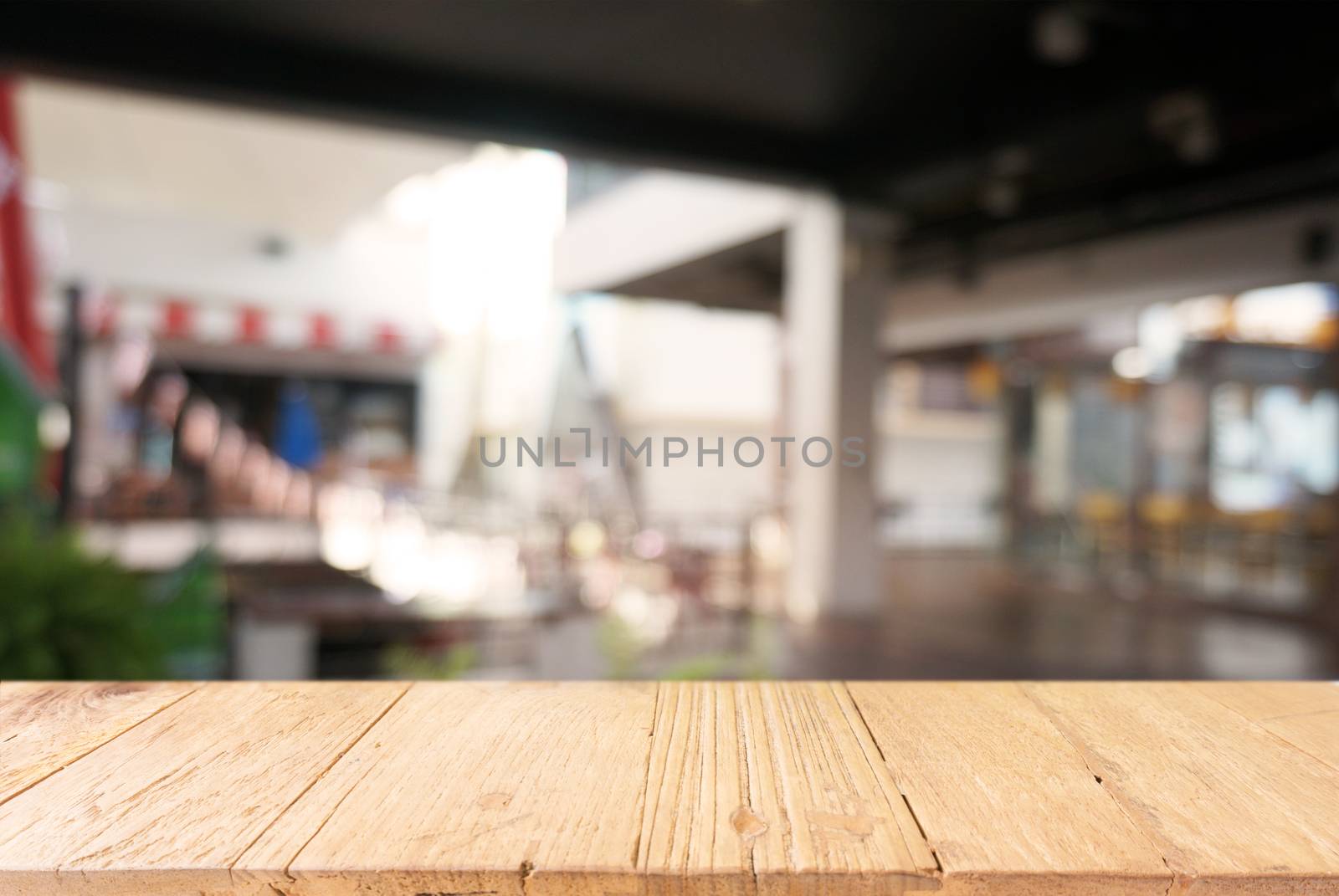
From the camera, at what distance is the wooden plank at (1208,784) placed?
470mm

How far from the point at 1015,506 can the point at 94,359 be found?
758cm

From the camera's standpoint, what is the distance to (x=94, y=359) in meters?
4.77

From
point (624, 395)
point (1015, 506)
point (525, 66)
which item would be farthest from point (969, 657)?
point (1015, 506)

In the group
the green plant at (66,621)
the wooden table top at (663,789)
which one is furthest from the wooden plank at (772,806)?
the green plant at (66,621)

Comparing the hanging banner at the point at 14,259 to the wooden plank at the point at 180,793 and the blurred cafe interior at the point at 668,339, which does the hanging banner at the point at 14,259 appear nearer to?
the blurred cafe interior at the point at 668,339

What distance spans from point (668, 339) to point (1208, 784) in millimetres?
6285

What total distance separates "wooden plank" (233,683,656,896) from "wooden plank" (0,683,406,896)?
0.02 meters

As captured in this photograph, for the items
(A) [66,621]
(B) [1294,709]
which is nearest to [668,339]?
(A) [66,621]

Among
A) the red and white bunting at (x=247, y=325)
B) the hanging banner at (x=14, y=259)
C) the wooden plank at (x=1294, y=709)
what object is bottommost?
the wooden plank at (x=1294, y=709)

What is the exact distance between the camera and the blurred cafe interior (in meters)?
3.21

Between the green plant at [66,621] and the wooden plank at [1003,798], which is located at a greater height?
the wooden plank at [1003,798]

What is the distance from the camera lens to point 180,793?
0.53m

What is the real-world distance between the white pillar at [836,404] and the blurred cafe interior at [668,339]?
0.10 ft

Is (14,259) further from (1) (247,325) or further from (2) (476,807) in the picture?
(1) (247,325)
